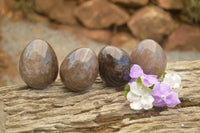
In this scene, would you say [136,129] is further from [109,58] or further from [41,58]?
[41,58]

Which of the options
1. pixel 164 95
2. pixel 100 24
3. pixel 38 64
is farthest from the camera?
pixel 100 24

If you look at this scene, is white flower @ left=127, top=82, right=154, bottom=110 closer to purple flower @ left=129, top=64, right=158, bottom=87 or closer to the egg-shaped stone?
purple flower @ left=129, top=64, right=158, bottom=87

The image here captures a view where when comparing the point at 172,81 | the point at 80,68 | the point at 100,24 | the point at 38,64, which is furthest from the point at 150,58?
the point at 100,24

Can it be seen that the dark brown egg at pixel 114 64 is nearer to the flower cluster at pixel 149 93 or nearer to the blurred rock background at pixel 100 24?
the flower cluster at pixel 149 93

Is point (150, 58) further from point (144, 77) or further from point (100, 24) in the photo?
point (100, 24)

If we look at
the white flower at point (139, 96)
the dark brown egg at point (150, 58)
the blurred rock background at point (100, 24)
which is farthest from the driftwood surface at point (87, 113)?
the blurred rock background at point (100, 24)

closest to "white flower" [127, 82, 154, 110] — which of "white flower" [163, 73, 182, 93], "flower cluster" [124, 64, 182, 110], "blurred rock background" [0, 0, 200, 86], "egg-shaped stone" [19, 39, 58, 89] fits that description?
"flower cluster" [124, 64, 182, 110]
